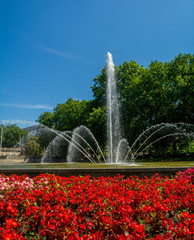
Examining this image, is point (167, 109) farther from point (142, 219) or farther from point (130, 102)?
point (142, 219)

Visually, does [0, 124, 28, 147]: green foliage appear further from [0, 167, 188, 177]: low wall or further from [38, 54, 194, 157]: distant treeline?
[0, 167, 188, 177]: low wall

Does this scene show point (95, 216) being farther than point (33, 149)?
No

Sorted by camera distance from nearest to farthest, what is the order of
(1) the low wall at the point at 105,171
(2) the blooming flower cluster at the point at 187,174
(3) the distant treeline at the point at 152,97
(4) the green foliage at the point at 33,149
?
(2) the blooming flower cluster at the point at 187,174 → (1) the low wall at the point at 105,171 → (3) the distant treeline at the point at 152,97 → (4) the green foliage at the point at 33,149

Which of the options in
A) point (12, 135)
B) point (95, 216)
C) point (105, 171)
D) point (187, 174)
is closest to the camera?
point (95, 216)

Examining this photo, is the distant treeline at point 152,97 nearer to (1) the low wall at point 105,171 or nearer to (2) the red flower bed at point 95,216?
(1) the low wall at point 105,171

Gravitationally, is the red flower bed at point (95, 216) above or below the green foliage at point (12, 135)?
below

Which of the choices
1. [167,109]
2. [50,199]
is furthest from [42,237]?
[167,109]

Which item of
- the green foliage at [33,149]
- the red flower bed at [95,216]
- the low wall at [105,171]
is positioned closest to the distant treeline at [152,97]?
the low wall at [105,171]

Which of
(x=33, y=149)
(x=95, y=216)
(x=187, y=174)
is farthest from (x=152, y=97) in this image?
(x=33, y=149)

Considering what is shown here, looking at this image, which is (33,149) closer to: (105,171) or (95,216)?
(105,171)

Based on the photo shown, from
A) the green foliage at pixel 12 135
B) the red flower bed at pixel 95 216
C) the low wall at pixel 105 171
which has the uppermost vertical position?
the green foliage at pixel 12 135

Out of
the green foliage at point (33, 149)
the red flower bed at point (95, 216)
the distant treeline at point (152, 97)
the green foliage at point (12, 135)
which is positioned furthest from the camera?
the green foliage at point (12, 135)

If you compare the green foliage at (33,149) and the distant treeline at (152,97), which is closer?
the distant treeline at (152,97)

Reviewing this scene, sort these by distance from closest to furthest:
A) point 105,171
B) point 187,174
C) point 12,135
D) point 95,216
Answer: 1. point 95,216
2. point 187,174
3. point 105,171
4. point 12,135
